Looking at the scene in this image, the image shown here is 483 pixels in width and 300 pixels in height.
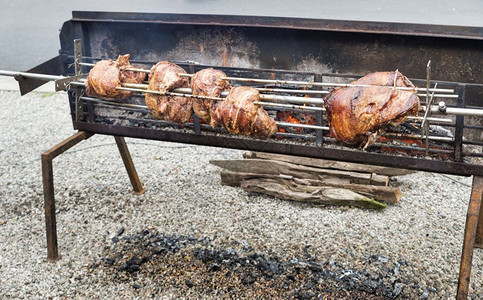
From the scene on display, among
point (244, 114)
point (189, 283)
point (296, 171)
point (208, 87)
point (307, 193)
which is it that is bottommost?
point (189, 283)

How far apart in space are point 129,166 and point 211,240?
116cm

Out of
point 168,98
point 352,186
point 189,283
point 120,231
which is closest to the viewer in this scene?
point 168,98

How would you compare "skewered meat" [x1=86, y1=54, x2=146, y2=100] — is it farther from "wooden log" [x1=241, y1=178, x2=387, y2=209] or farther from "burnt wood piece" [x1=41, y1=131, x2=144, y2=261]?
"wooden log" [x1=241, y1=178, x2=387, y2=209]

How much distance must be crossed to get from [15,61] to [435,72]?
7923 mm

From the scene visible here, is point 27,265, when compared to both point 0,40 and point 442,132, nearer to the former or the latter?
point 442,132

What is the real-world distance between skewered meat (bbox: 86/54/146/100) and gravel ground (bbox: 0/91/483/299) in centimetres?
123

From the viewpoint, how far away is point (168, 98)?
8.85 feet

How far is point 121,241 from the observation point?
3.57 metres

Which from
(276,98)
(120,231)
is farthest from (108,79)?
(120,231)

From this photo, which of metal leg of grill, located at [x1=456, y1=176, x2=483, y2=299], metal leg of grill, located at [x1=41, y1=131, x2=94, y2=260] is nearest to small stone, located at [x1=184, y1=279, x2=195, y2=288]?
metal leg of grill, located at [x1=41, y1=131, x2=94, y2=260]

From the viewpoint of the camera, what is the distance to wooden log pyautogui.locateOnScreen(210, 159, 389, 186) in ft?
13.1

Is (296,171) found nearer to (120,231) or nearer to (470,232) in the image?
(120,231)

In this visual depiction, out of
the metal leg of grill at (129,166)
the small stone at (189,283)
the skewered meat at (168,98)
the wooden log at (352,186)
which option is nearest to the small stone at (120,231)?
the metal leg of grill at (129,166)

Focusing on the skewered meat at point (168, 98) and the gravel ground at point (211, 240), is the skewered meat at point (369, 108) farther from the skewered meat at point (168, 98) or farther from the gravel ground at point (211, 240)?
the gravel ground at point (211, 240)
